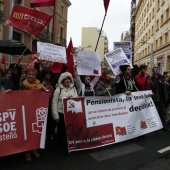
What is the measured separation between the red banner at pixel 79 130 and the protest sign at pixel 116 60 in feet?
5.58

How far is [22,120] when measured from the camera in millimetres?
4445

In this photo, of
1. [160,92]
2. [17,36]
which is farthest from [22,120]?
[17,36]

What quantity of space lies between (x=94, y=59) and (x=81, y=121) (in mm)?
1547

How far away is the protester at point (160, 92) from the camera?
7734 millimetres

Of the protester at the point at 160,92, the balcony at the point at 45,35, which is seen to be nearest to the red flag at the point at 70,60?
the protester at the point at 160,92

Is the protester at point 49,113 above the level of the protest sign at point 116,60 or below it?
below

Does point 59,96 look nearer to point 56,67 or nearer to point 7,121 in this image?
point 7,121

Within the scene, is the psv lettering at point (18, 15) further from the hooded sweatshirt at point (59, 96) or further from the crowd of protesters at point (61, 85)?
the hooded sweatshirt at point (59, 96)

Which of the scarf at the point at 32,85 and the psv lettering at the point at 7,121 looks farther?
the scarf at the point at 32,85

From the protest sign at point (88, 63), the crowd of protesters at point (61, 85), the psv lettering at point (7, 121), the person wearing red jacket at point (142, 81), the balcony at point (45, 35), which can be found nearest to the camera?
the psv lettering at point (7, 121)

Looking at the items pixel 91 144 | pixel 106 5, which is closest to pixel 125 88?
pixel 91 144

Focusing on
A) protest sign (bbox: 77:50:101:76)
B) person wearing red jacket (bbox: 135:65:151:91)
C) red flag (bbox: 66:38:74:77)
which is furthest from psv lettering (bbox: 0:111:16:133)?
person wearing red jacket (bbox: 135:65:151:91)

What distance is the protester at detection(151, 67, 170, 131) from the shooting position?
773cm

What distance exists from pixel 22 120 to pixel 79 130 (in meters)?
1.11
